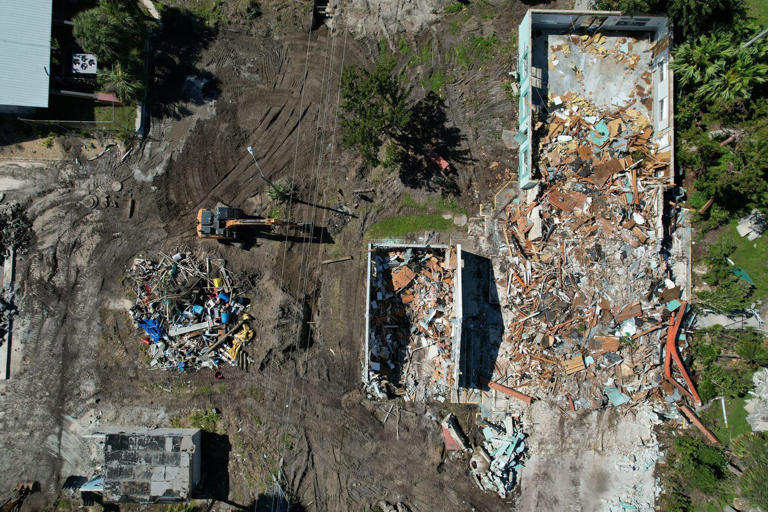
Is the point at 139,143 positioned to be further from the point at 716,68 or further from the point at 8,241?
the point at 716,68

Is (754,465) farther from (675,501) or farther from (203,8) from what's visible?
(203,8)

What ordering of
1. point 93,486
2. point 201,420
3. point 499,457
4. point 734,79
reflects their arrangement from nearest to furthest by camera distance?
1. point 734,79
2. point 93,486
3. point 499,457
4. point 201,420

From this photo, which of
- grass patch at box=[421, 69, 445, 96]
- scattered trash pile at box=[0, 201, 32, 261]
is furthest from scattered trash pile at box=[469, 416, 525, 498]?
scattered trash pile at box=[0, 201, 32, 261]

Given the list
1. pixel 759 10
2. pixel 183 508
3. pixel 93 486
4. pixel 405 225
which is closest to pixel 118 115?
pixel 405 225

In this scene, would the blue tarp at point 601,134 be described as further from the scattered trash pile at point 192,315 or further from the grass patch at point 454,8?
the scattered trash pile at point 192,315

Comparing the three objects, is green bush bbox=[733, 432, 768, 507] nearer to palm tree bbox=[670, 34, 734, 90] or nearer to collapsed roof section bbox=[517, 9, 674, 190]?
collapsed roof section bbox=[517, 9, 674, 190]

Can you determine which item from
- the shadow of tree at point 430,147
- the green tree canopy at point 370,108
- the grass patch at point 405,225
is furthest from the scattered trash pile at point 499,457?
the green tree canopy at point 370,108

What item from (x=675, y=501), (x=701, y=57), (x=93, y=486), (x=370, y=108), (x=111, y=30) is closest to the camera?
(x=701, y=57)

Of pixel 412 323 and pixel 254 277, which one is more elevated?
pixel 254 277
